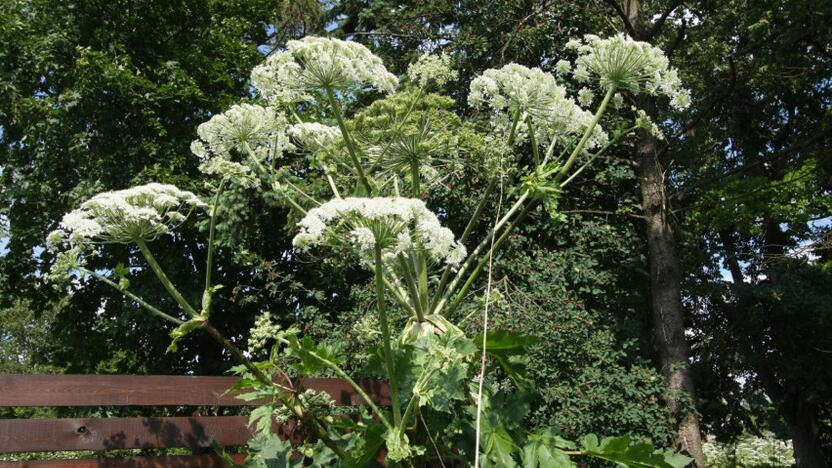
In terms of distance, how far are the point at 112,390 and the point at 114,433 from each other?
0.73 ft

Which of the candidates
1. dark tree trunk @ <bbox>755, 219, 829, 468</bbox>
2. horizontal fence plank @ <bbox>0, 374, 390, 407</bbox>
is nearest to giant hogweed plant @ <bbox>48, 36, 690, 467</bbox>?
horizontal fence plank @ <bbox>0, 374, 390, 407</bbox>

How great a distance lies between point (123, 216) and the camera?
2.86 meters

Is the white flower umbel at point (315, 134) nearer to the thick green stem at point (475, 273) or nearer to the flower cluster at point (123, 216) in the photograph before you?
the flower cluster at point (123, 216)

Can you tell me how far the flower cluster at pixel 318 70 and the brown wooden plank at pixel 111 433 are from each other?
1.87 metres

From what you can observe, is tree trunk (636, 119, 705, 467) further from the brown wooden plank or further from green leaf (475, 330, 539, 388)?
the brown wooden plank

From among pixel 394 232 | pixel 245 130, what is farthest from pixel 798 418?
pixel 394 232

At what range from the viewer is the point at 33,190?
12531 mm

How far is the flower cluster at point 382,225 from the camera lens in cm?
258

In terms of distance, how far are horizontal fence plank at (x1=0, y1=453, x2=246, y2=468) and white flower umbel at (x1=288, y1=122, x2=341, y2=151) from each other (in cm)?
182

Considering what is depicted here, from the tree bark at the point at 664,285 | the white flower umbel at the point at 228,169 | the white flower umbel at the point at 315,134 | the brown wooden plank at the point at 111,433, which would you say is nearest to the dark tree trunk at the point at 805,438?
the tree bark at the point at 664,285

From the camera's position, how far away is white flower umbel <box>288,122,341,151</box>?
3.68m

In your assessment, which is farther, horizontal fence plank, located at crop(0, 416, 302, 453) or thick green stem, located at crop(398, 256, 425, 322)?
horizontal fence plank, located at crop(0, 416, 302, 453)

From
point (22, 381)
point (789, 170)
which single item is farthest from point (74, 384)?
point (789, 170)

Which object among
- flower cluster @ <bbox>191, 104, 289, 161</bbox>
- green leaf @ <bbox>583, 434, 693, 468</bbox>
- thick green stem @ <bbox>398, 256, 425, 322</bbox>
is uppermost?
flower cluster @ <bbox>191, 104, 289, 161</bbox>
